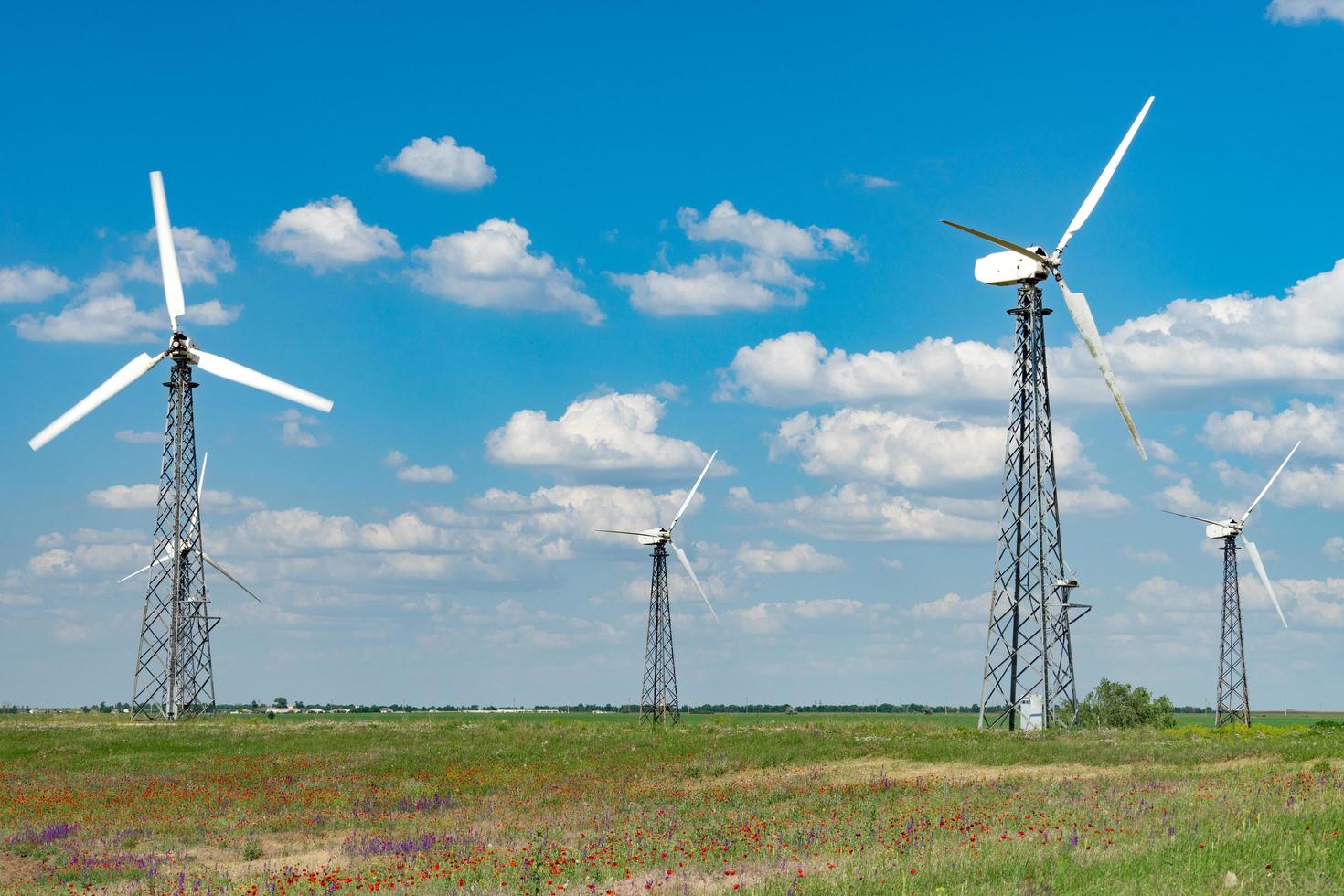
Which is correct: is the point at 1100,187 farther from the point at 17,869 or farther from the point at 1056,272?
the point at 17,869

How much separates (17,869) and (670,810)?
1491cm

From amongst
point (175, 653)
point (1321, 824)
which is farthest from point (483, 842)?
point (175, 653)

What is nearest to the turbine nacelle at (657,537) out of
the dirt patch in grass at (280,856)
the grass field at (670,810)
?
the grass field at (670,810)

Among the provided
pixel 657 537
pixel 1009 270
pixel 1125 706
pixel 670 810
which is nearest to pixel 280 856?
pixel 670 810

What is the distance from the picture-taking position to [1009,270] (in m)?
59.0

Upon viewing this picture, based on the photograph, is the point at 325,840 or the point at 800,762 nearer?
the point at 325,840

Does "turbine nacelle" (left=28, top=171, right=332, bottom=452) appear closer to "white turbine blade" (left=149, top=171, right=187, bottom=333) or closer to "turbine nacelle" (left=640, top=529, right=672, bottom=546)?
"white turbine blade" (left=149, top=171, right=187, bottom=333)

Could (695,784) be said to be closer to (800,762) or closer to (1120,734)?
(800,762)

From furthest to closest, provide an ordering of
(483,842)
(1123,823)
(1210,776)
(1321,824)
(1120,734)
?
(1120,734), (1210,776), (483,842), (1123,823), (1321,824)

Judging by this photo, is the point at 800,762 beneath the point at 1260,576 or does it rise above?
beneath

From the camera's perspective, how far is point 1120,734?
54188 mm

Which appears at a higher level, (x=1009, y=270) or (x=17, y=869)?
(x=1009, y=270)

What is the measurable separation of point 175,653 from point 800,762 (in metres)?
41.6

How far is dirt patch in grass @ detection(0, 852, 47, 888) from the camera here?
89.8 feet
